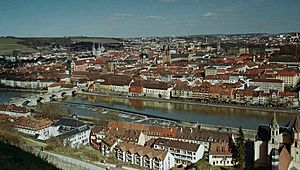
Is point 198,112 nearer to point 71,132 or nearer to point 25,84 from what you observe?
point 71,132

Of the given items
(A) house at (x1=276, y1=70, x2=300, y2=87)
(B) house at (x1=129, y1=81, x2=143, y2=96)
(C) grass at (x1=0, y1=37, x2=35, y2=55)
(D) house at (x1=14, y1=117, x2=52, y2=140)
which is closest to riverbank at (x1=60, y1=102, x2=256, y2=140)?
(D) house at (x1=14, y1=117, x2=52, y2=140)

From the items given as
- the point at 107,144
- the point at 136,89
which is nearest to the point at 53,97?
the point at 136,89

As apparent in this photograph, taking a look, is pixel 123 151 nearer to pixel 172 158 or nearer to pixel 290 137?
pixel 172 158

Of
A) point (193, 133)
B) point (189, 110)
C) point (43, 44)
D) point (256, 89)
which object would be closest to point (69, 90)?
point (189, 110)

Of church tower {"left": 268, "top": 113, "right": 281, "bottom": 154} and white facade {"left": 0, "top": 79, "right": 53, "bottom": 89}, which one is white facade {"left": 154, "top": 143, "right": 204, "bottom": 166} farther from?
white facade {"left": 0, "top": 79, "right": 53, "bottom": 89}

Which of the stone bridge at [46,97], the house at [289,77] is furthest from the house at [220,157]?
the house at [289,77]
